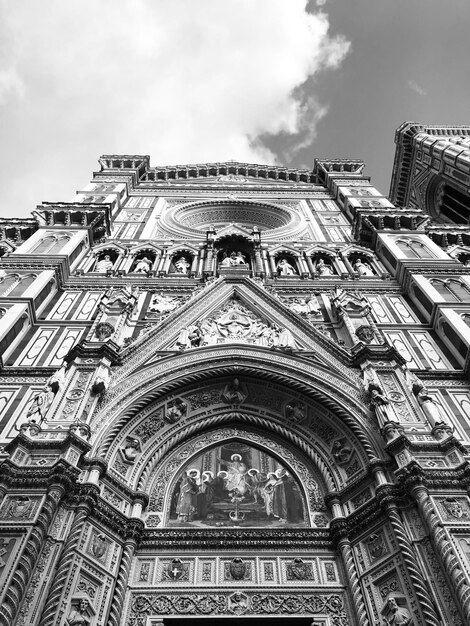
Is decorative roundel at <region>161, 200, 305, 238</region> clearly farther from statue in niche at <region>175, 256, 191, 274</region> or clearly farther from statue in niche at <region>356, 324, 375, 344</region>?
statue in niche at <region>356, 324, 375, 344</region>

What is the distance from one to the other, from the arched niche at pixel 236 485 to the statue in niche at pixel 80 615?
182 cm

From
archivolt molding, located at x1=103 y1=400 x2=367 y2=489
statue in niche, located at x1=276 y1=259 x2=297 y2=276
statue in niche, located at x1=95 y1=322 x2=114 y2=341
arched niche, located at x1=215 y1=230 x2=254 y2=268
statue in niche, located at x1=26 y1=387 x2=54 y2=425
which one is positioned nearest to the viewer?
statue in niche, located at x1=26 y1=387 x2=54 y2=425

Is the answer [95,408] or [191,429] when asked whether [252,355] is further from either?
[95,408]

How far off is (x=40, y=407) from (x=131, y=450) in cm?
145

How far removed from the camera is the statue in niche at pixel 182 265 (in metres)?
13.9

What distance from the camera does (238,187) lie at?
21.2 m

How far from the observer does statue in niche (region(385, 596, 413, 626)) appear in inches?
217

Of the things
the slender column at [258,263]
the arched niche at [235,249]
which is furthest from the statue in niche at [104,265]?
the slender column at [258,263]

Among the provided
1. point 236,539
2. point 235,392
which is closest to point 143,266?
point 235,392

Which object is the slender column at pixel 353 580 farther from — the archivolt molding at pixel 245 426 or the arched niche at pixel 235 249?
the arched niche at pixel 235 249

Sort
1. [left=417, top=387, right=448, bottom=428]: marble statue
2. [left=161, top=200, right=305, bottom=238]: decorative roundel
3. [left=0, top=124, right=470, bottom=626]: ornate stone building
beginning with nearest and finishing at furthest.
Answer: [left=0, top=124, right=470, bottom=626]: ornate stone building
[left=417, top=387, right=448, bottom=428]: marble statue
[left=161, top=200, right=305, bottom=238]: decorative roundel

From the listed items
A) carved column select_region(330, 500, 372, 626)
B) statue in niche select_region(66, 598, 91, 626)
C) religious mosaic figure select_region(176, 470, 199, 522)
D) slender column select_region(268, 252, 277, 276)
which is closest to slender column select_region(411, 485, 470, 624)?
carved column select_region(330, 500, 372, 626)

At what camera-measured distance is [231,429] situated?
901cm

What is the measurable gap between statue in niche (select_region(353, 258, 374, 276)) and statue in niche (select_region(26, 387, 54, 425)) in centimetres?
822
